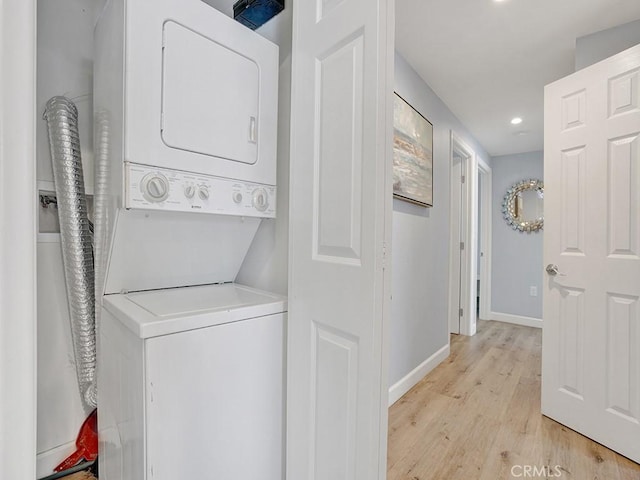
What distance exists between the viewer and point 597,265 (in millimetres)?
1842

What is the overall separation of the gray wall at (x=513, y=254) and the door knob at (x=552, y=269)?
2.73 meters

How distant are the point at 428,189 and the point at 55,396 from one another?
8.83 ft

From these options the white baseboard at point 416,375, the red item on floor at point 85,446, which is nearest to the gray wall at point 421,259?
the white baseboard at point 416,375

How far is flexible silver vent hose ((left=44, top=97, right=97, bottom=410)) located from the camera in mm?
1302

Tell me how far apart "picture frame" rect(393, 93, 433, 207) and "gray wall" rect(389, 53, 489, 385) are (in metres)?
0.09

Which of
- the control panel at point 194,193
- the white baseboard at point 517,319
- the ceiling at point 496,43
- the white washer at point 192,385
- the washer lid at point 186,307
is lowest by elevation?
the white baseboard at point 517,319

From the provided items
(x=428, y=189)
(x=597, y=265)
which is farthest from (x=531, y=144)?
(x=597, y=265)

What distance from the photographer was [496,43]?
7.06ft

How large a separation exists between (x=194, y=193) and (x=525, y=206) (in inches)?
187

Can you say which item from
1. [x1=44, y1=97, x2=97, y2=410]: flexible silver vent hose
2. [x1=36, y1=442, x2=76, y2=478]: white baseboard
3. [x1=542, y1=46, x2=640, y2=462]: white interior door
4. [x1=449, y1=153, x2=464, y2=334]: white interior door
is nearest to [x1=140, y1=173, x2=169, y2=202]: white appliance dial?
[x1=44, y1=97, x2=97, y2=410]: flexible silver vent hose

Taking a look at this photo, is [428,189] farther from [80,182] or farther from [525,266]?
[525,266]

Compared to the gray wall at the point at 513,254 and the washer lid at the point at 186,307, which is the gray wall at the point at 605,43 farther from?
the gray wall at the point at 513,254

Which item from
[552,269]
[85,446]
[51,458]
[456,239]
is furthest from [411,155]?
[51,458]

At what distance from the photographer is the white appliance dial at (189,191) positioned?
43.4 inches
